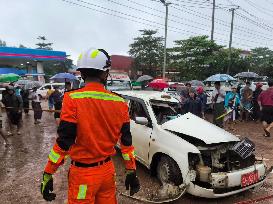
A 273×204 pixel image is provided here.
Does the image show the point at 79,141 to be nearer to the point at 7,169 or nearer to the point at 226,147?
the point at 226,147

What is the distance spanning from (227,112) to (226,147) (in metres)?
6.00

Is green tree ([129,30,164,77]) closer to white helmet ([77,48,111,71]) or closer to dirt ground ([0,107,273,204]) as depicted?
dirt ground ([0,107,273,204])

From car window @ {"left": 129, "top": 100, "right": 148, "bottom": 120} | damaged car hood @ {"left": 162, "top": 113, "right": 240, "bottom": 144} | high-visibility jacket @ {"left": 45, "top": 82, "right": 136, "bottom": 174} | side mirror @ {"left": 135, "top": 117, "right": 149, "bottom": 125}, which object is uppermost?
high-visibility jacket @ {"left": 45, "top": 82, "right": 136, "bottom": 174}

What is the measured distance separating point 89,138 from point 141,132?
3421mm

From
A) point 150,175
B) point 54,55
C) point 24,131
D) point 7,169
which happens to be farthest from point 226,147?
point 54,55

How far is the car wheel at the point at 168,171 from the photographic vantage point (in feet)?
16.2

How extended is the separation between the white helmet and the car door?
315 centimetres

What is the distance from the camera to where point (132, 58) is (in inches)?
1699

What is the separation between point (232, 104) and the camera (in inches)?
466

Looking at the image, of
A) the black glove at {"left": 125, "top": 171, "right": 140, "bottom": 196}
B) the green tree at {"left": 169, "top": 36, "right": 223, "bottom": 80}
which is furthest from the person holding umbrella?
the green tree at {"left": 169, "top": 36, "right": 223, "bottom": 80}

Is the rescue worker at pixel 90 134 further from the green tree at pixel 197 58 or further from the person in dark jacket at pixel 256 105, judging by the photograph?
the green tree at pixel 197 58

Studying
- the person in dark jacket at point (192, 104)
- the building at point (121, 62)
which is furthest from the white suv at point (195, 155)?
the building at point (121, 62)

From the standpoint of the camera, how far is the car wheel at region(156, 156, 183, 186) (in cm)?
494

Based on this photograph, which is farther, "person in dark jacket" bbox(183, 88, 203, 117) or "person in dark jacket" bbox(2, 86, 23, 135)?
"person in dark jacket" bbox(183, 88, 203, 117)
